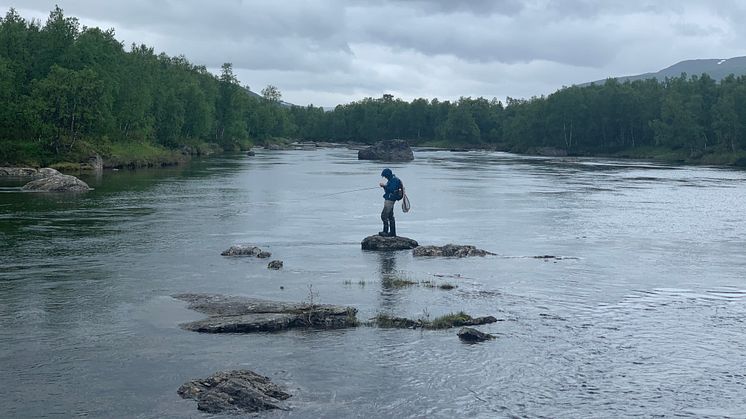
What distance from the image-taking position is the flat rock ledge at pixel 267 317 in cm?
1975

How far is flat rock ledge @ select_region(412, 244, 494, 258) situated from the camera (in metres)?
32.1

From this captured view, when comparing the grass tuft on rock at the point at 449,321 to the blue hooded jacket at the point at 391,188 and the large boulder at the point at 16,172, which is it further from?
the large boulder at the point at 16,172

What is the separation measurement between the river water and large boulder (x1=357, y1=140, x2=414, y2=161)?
92.4 meters

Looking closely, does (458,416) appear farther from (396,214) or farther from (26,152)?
(26,152)

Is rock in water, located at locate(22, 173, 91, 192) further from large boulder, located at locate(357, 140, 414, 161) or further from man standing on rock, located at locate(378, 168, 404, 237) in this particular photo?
large boulder, located at locate(357, 140, 414, 161)

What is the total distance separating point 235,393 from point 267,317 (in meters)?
5.56

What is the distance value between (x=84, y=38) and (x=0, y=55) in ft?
36.3

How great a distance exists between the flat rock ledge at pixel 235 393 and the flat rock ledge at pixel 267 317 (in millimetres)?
4220

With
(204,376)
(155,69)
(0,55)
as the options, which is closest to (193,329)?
(204,376)

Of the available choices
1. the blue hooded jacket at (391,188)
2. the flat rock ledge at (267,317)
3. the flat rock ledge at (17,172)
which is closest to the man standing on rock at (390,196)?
the blue hooded jacket at (391,188)

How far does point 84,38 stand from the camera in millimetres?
102875

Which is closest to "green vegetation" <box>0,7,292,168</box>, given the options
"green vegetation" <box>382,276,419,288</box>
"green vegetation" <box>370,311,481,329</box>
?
"green vegetation" <box>382,276,419,288</box>

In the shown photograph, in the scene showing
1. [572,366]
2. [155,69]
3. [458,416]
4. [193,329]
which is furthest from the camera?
[155,69]

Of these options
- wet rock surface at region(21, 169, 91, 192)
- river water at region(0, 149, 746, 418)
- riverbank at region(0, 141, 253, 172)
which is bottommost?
river water at region(0, 149, 746, 418)
